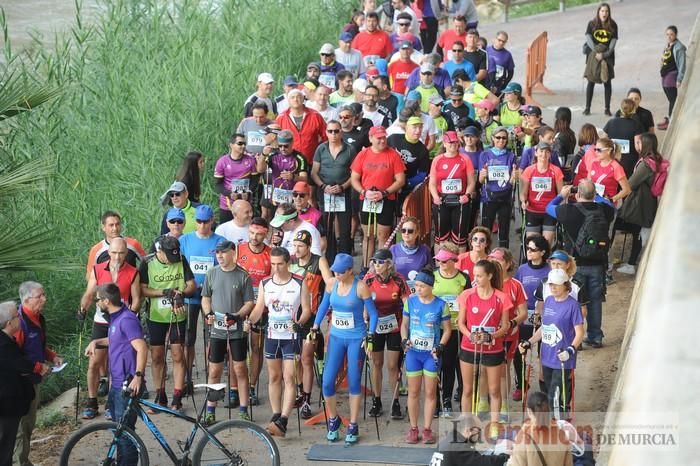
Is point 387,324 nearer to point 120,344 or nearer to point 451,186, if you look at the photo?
point 120,344

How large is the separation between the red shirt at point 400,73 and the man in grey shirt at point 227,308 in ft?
24.2

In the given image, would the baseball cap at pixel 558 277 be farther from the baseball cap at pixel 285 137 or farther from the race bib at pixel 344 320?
the baseball cap at pixel 285 137

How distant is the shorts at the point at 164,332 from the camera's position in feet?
33.6

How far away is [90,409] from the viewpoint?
10.3 metres

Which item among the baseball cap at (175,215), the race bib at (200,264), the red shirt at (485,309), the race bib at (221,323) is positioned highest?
the baseball cap at (175,215)

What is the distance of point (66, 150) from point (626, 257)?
752 centimetres

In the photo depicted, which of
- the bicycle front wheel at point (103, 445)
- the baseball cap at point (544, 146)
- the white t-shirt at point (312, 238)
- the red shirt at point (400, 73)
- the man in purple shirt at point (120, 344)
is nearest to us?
the bicycle front wheel at point (103, 445)

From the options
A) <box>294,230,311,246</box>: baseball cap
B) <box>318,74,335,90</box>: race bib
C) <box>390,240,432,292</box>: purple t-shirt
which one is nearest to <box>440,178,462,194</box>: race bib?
<box>390,240,432,292</box>: purple t-shirt

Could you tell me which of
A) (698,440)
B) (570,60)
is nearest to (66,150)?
(570,60)

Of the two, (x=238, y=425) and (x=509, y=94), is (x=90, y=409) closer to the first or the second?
(x=238, y=425)

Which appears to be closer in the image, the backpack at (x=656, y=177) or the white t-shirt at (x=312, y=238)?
the white t-shirt at (x=312, y=238)

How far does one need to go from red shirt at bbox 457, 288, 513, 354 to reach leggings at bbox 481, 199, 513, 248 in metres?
3.55

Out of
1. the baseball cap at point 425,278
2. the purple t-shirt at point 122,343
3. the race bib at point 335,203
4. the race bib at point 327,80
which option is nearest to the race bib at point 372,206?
the race bib at point 335,203

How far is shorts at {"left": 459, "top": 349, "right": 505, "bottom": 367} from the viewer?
9.44m
